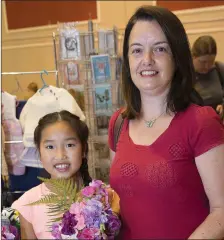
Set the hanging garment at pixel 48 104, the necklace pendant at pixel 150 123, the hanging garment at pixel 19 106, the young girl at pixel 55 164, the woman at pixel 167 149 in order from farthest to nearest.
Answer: the hanging garment at pixel 19 106, the hanging garment at pixel 48 104, the young girl at pixel 55 164, the necklace pendant at pixel 150 123, the woman at pixel 167 149

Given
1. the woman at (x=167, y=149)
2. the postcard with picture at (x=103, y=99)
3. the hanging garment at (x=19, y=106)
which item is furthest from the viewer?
the hanging garment at (x=19, y=106)

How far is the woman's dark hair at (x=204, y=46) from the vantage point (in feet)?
2.73

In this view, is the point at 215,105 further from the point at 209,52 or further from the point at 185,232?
the point at 185,232

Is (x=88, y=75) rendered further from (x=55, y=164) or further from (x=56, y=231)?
(x=56, y=231)

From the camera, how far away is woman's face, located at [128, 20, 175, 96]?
77 cm

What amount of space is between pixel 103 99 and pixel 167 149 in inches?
43.0

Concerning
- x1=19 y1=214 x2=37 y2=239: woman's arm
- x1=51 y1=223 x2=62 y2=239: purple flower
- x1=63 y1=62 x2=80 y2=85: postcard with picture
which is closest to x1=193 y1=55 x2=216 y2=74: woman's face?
x1=51 y1=223 x2=62 y2=239: purple flower

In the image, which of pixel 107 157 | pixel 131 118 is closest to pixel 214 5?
pixel 131 118

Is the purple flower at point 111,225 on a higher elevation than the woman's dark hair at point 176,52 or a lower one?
lower

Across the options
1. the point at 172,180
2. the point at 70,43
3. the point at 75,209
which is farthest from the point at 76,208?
the point at 70,43

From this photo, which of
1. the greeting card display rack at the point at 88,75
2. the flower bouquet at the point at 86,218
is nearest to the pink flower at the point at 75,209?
the flower bouquet at the point at 86,218

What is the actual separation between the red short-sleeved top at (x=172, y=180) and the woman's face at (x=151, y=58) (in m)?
0.10

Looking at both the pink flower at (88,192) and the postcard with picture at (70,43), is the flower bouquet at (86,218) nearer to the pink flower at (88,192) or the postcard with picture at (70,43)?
the pink flower at (88,192)

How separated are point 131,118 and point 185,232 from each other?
0.32 meters
